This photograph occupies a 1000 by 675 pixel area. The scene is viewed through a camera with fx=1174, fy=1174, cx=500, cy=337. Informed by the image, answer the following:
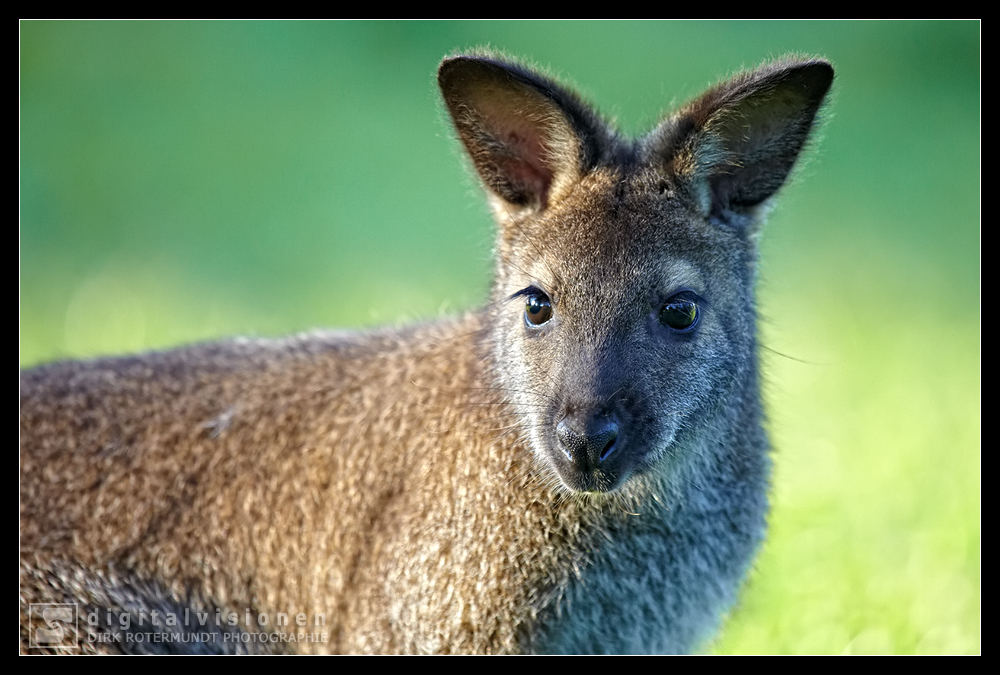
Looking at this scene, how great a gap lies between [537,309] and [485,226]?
7.51ft

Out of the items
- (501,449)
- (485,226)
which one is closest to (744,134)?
(501,449)

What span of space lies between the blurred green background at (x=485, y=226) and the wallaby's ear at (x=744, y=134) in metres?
2.08

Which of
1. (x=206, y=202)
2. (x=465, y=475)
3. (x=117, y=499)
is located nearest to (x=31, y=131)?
(x=206, y=202)

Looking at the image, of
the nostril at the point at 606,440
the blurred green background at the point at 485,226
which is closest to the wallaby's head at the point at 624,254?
the nostril at the point at 606,440

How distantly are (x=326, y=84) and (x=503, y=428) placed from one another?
9382mm

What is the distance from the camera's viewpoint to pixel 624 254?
4.30 meters

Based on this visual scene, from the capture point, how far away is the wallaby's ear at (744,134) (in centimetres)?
437

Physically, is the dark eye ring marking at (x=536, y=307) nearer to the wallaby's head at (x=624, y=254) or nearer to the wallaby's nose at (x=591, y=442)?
the wallaby's head at (x=624, y=254)

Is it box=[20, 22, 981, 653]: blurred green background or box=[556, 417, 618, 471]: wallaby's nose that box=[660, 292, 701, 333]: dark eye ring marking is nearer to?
box=[556, 417, 618, 471]: wallaby's nose

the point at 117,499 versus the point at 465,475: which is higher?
the point at 465,475

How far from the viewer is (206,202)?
38.7ft

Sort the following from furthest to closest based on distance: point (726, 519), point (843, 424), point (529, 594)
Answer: point (843, 424)
point (726, 519)
point (529, 594)

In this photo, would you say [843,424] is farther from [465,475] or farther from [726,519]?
[465,475]

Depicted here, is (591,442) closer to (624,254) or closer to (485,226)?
(624,254)
